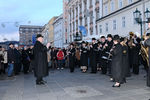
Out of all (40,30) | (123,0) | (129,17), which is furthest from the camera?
(40,30)

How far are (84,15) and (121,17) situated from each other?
18453 millimetres

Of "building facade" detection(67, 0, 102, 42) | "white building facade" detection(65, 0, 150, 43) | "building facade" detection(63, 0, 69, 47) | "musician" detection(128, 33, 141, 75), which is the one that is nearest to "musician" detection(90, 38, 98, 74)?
"musician" detection(128, 33, 141, 75)

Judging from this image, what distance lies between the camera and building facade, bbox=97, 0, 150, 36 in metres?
23.5

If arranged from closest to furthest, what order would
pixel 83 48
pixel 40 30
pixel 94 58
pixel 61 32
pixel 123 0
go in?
pixel 94 58 < pixel 83 48 < pixel 123 0 < pixel 61 32 < pixel 40 30

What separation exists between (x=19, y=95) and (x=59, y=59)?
8.40m

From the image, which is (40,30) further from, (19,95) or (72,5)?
(19,95)

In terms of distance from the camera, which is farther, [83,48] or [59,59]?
[59,59]

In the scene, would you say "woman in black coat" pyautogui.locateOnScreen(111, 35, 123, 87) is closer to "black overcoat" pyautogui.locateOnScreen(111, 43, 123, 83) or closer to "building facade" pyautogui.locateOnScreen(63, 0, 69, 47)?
"black overcoat" pyautogui.locateOnScreen(111, 43, 123, 83)

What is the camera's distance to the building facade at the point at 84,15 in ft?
128

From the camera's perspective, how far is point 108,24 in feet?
104

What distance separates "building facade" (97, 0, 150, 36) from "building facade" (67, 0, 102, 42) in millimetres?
3064

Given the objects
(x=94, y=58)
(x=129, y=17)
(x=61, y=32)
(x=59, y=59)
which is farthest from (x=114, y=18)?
(x=61, y=32)

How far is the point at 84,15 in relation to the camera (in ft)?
147

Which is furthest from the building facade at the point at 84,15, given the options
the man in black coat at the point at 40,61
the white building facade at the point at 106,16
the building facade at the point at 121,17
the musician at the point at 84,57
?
the man in black coat at the point at 40,61
